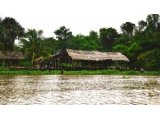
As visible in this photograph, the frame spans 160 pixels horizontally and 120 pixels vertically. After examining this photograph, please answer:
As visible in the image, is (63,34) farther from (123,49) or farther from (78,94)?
(78,94)

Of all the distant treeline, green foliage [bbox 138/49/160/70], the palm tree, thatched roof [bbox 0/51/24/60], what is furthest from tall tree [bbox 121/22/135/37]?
the palm tree

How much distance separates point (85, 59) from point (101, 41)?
59.7 ft

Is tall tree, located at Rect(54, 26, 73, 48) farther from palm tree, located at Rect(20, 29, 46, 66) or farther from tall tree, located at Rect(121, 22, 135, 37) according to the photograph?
palm tree, located at Rect(20, 29, 46, 66)

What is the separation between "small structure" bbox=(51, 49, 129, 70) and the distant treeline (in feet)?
5.18

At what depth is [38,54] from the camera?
130 feet

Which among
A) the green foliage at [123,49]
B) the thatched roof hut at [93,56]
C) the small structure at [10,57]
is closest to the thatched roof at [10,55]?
the small structure at [10,57]

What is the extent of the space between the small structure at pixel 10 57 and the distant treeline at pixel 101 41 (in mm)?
1063

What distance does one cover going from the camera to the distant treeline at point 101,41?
128 ft

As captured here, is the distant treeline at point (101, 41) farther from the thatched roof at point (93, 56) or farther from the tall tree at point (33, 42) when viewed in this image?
the thatched roof at point (93, 56)

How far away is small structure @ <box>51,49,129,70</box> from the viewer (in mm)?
38844
